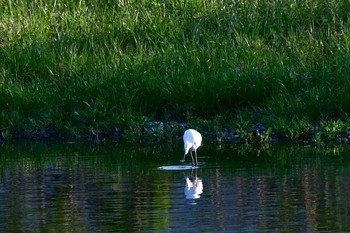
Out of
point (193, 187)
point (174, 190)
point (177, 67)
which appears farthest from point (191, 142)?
point (177, 67)

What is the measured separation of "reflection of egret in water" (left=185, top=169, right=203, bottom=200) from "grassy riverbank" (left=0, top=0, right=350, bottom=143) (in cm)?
346

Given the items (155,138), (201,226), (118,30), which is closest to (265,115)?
(155,138)

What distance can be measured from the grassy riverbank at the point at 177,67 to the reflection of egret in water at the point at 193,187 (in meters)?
3.46

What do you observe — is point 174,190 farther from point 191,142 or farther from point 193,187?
point 191,142

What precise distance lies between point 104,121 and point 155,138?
110 cm

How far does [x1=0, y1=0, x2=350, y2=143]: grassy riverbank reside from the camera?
15.5 m

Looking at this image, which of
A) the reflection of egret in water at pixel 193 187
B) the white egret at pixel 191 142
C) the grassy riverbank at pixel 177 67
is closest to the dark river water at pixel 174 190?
the reflection of egret in water at pixel 193 187

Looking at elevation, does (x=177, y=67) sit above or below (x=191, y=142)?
above

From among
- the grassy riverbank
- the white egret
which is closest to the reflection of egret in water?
the white egret

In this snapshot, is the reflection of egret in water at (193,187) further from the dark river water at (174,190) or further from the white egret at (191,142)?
the white egret at (191,142)

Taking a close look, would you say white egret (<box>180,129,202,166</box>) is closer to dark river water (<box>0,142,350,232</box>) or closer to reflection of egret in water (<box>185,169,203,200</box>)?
dark river water (<box>0,142,350,232</box>)

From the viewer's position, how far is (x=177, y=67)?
1692cm

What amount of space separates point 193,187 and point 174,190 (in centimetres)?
26

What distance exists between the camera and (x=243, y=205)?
9086mm
